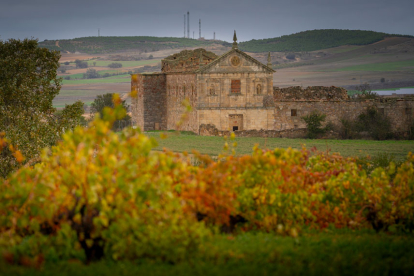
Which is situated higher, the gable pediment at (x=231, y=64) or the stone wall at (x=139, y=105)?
the gable pediment at (x=231, y=64)

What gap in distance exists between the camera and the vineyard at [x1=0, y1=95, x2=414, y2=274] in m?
7.48

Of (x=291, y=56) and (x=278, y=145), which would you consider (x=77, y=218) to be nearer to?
(x=278, y=145)

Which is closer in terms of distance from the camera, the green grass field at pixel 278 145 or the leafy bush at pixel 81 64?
the green grass field at pixel 278 145

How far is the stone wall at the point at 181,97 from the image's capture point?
46.0 meters

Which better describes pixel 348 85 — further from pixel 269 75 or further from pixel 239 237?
pixel 239 237

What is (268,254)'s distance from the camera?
25.6 feet

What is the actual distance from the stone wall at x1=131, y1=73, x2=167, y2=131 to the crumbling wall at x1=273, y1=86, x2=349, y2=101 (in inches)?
423

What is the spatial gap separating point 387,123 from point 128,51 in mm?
121121

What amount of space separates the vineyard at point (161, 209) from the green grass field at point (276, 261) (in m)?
0.04

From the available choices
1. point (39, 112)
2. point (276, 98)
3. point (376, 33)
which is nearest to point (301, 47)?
point (376, 33)

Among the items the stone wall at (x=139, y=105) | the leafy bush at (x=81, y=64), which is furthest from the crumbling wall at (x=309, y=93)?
the leafy bush at (x=81, y=64)

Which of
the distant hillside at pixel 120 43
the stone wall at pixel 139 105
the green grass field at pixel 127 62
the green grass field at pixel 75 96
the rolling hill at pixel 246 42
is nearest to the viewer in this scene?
the stone wall at pixel 139 105

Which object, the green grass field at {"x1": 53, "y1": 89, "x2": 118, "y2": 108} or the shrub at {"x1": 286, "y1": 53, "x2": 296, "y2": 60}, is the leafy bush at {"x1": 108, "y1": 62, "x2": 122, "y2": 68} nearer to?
the green grass field at {"x1": 53, "y1": 89, "x2": 118, "y2": 108}

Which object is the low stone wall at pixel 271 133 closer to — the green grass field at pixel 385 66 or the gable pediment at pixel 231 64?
the gable pediment at pixel 231 64
